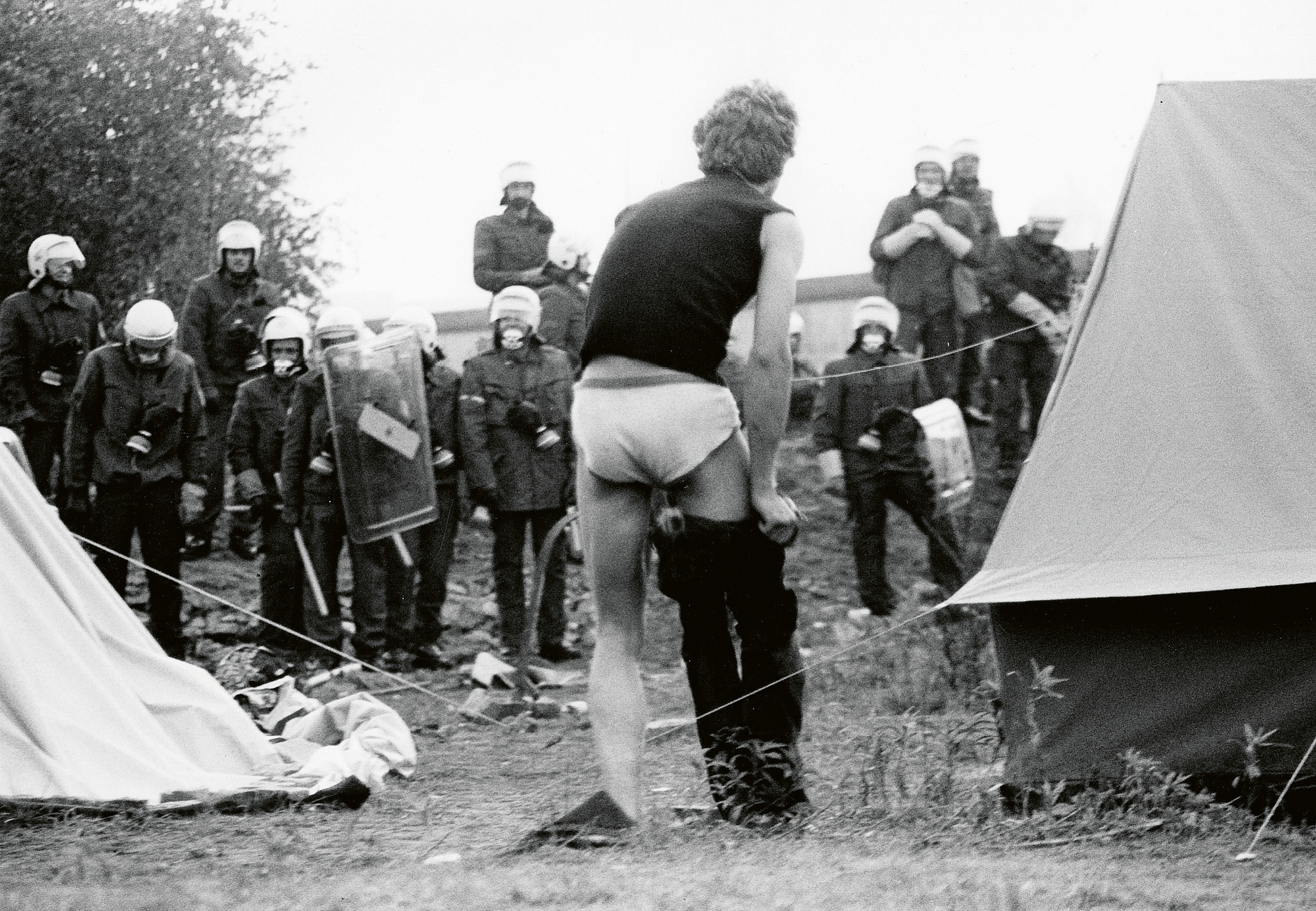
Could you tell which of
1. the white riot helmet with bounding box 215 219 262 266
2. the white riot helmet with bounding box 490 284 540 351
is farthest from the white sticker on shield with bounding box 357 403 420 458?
the white riot helmet with bounding box 215 219 262 266

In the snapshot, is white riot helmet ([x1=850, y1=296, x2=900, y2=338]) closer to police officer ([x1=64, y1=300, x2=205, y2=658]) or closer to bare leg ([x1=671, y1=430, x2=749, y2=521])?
police officer ([x1=64, y1=300, x2=205, y2=658])

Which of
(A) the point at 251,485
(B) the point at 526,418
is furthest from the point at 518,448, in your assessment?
(A) the point at 251,485

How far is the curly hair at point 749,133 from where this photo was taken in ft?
16.3

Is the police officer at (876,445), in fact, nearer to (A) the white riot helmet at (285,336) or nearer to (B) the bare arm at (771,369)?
(A) the white riot helmet at (285,336)

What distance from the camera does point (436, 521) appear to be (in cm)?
1025

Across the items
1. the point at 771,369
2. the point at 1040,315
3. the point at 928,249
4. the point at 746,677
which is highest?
the point at 928,249

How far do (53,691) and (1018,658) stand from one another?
9.27ft

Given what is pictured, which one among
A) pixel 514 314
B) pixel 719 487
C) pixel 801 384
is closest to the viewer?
pixel 719 487

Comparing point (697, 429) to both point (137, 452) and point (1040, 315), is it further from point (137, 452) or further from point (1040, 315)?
point (1040, 315)

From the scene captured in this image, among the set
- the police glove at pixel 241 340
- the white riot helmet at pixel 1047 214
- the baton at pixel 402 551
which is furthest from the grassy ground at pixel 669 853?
the white riot helmet at pixel 1047 214

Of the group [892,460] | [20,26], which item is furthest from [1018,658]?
[20,26]

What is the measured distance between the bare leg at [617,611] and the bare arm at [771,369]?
313 millimetres

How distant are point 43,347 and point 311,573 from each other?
6.22 feet

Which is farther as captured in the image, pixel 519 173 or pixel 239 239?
pixel 519 173
